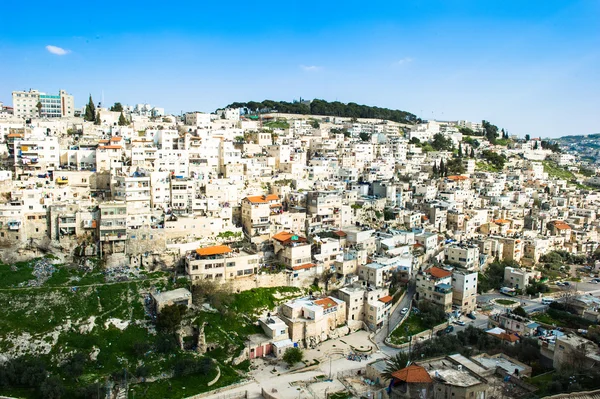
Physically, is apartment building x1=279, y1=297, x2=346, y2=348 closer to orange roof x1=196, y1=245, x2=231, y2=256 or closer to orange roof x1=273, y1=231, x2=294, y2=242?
orange roof x1=273, y1=231, x2=294, y2=242

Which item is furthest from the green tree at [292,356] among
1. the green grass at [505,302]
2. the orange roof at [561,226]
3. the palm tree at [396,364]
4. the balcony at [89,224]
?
the orange roof at [561,226]

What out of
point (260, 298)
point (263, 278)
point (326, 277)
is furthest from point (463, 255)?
point (260, 298)

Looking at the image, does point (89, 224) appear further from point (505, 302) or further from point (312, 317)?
point (505, 302)

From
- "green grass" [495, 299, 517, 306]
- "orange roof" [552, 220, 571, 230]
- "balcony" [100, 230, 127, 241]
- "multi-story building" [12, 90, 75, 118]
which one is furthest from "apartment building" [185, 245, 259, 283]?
"multi-story building" [12, 90, 75, 118]

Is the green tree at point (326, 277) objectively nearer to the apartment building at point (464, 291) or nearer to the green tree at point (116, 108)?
the apartment building at point (464, 291)

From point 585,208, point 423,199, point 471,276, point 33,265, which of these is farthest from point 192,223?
point 585,208

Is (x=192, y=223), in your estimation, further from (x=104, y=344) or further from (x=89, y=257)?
(x=104, y=344)
